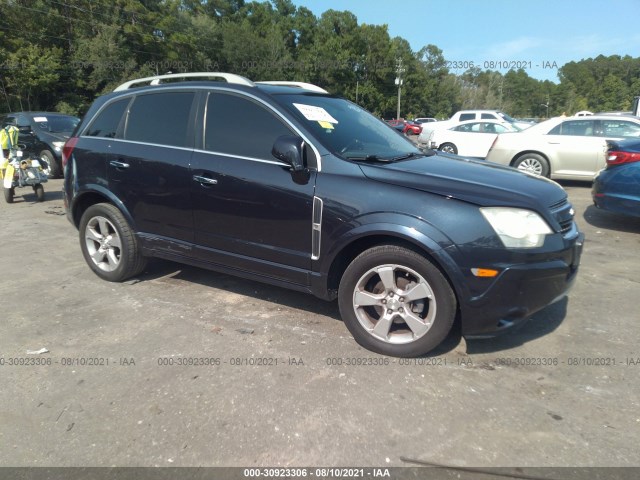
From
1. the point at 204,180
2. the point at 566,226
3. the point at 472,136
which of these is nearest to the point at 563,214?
the point at 566,226

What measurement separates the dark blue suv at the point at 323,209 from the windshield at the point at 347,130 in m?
0.02

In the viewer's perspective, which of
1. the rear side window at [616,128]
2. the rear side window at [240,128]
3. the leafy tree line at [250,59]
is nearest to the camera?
the rear side window at [240,128]

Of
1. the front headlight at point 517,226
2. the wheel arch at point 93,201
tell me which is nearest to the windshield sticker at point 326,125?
the front headlight at point 517,226

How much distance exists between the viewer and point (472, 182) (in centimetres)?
309

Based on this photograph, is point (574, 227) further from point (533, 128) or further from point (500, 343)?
point (533, 128)

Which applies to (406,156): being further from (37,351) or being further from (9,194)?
(9,194)

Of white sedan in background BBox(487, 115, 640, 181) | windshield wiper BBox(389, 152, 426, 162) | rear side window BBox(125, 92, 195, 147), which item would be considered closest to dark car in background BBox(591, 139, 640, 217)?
white sedan in background BBox(487, 115, 640, 181)

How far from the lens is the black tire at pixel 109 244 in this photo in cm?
437

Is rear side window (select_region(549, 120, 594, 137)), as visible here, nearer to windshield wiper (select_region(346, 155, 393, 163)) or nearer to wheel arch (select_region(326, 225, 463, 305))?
windshield wiper (select_region(346, 155, 393, 163))

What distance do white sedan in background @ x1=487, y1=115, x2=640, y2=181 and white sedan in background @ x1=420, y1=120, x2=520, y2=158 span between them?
116 inches

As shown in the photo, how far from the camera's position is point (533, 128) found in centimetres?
1000

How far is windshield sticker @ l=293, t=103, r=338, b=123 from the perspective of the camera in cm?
358

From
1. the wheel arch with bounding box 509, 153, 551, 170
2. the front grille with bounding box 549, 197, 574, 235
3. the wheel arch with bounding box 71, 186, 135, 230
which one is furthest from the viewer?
the wheel arch with bounding box 509, 153, 551, 170

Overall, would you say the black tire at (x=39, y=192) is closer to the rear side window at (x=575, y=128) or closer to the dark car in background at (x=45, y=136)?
the dark car in background at (x=45, y=136)
